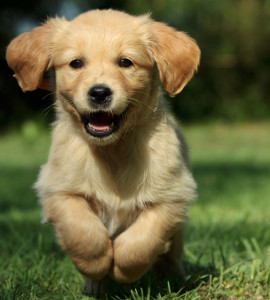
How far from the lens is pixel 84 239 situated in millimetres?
2822

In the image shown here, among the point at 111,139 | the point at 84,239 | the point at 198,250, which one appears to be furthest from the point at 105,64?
the point at 198,250

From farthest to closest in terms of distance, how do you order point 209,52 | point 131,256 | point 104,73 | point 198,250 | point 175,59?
1. point 209,52
2. point 198,250
3. point 175,59
4. point 104,73
5. point 131,256

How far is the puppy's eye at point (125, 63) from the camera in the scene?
10.1 ft

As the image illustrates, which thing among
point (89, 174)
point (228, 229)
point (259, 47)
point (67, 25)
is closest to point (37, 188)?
point (89, 174)

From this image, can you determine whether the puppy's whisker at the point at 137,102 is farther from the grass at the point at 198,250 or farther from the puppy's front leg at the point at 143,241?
the grass at the point at 198,250

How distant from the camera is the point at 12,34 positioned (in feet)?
57.2

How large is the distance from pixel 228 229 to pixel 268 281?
1388 mm

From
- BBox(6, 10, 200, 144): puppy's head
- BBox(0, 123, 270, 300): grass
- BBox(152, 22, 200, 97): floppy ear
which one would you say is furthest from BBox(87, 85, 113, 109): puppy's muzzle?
BBox(0, 123, 270, 300): grass

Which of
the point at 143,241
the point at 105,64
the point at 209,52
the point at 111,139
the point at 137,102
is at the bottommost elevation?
the point at 209,52

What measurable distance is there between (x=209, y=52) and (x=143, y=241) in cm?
1675

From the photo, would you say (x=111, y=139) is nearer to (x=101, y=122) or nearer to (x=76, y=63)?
(x=101, y=122)

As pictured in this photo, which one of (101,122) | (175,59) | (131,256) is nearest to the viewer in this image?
(131,256)

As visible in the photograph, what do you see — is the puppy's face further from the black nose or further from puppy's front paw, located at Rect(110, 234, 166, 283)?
puppy's front paw, located at Rect(110, 234, 166, 283)

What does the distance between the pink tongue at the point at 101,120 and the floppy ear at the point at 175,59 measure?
39cm
